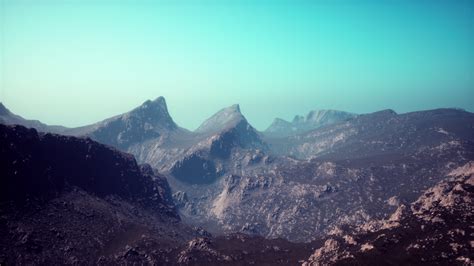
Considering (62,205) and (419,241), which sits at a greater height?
(419,241)

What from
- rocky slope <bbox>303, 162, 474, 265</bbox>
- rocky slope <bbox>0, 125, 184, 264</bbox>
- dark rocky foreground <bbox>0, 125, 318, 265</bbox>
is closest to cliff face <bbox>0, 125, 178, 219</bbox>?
rocky slope <bbox>0, 125, 184, 264</bbox>

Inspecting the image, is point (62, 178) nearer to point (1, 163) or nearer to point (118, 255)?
point (1, 163)

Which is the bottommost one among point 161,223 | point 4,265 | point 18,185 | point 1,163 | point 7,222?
point 161,223

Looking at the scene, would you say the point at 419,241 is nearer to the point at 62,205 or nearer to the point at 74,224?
the point at 74,224

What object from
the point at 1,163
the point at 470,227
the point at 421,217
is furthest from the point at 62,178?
the point at 470,227

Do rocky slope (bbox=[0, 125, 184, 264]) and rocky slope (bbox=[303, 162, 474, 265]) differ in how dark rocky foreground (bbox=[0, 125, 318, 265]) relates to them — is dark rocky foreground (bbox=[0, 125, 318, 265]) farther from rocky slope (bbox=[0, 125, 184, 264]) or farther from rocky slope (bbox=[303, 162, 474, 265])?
rocky slope (bbox=[303, 162, 474, 265])

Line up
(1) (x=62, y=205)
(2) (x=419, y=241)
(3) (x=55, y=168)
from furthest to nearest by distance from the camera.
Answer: (3) (x=55, y=168) < (1) (x=62, y=205) < (2) (x=419, y=241)

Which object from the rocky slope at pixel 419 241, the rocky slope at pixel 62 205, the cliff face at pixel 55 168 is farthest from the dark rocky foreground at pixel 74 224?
the rocky slope at pixel 419 241

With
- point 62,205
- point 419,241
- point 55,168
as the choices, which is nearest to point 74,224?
point 62,205

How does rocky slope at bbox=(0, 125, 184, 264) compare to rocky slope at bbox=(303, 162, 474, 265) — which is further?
rocky slope at bbox=(0, 125, 184, 264)
